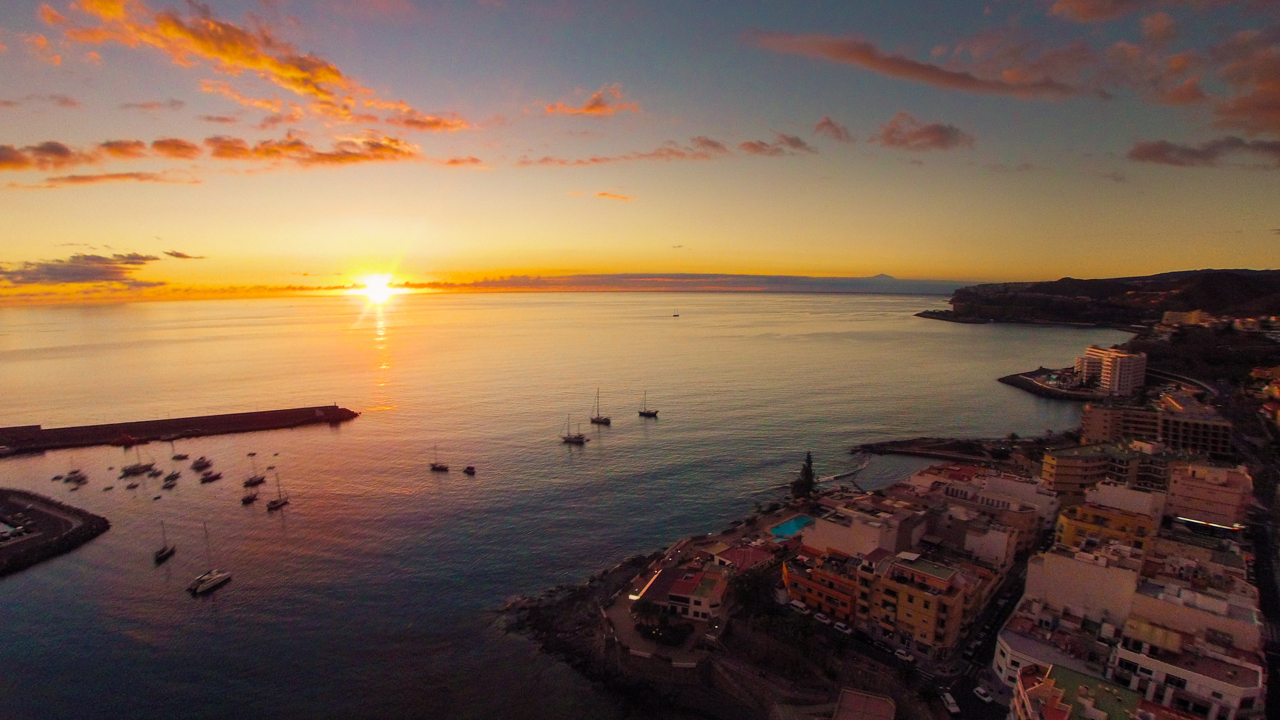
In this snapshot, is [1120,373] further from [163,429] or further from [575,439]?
[163,429]

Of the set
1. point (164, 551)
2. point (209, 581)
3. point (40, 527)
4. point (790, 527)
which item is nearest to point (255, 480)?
point (40, 527)

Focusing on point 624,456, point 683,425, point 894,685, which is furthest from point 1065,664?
point 683,425

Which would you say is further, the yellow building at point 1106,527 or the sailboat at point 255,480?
the sailboat at point 255,480

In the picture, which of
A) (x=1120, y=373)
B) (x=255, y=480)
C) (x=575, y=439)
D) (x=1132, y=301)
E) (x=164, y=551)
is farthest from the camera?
(x=1132, y=301)

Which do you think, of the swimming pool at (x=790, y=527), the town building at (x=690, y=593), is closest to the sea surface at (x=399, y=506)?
the swimming pool at (x=790, y=527)

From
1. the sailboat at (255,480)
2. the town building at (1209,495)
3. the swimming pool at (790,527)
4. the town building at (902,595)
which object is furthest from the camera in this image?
the sailboat at (255,480)

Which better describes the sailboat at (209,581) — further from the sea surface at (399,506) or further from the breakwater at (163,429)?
the breakwater at (163,429)

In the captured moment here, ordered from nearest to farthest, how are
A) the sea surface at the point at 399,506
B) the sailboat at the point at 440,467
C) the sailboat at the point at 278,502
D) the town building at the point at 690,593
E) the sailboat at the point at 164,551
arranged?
the sea surface at the point at 399,506 < the town building at the point at 690,593 < the sailboat at the point at 164,551 < the sailboat at the point at 278,502 < the sailboat at the point at 440,467
